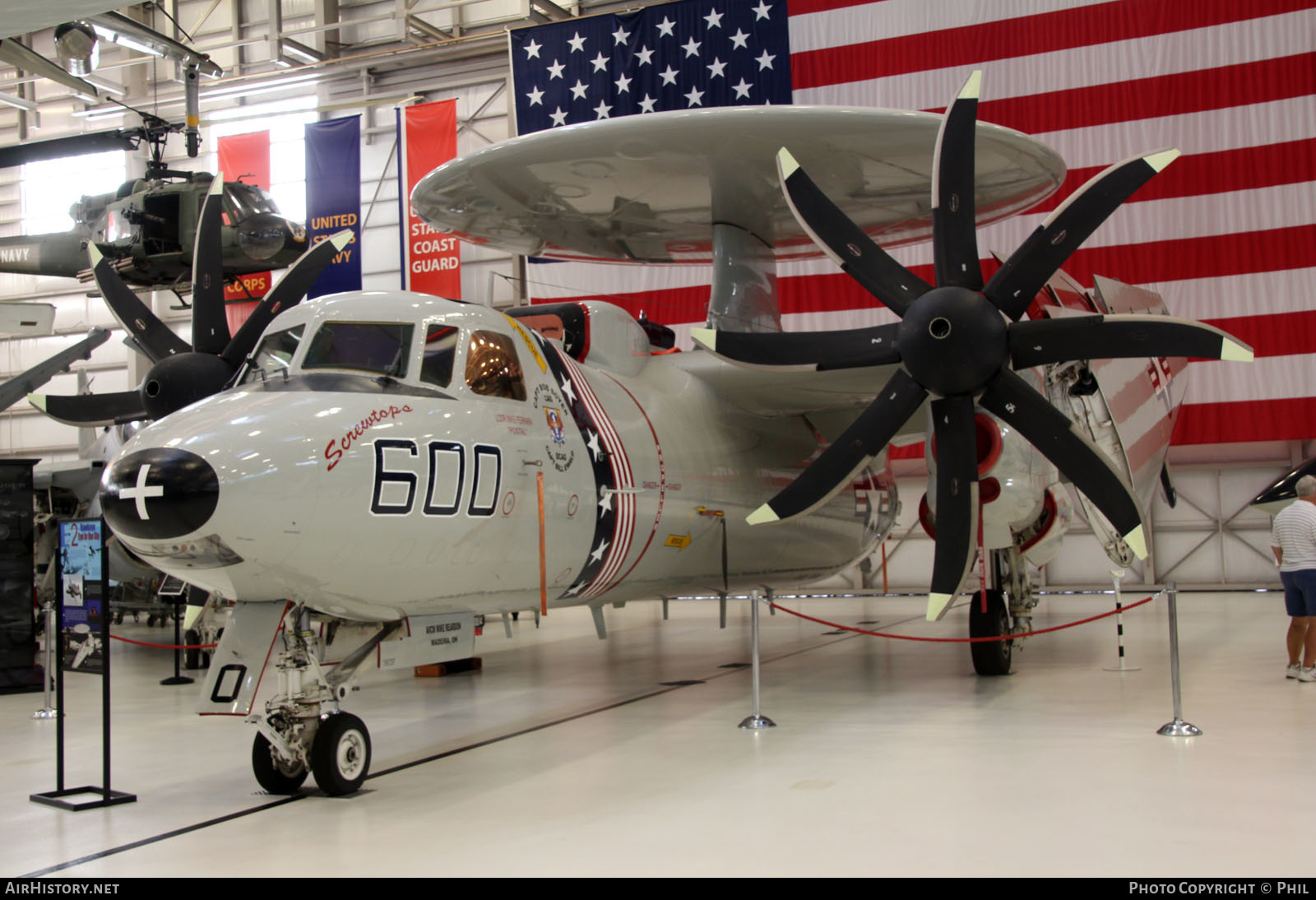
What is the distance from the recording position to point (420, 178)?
2516cm

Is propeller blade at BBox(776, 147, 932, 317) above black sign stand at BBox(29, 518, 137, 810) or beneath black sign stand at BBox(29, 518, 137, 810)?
above

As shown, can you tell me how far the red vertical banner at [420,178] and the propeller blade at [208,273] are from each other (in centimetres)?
1500

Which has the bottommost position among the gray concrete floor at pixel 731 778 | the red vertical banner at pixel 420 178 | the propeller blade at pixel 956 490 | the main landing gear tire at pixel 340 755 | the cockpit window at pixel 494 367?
the gray concrete floor at pixel 731 778

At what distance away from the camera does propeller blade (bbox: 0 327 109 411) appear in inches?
608

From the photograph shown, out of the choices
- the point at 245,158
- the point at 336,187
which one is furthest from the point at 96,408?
the point at 245,158

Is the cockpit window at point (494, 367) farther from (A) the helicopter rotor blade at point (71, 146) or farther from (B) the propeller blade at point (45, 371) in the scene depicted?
(B) the propeller blade at point (45, 371)

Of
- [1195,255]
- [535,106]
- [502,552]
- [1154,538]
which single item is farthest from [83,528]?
[1154,538]

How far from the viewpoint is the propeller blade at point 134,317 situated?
1102 centimetres

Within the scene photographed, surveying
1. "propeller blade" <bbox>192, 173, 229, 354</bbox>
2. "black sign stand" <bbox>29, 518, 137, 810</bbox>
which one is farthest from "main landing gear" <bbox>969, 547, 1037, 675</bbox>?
"propeller blade" <bbox>192, 173, 229, 354</bbox>

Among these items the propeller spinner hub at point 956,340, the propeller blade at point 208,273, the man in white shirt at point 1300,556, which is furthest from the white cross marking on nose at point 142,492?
the man in white shirt at point 1300,556

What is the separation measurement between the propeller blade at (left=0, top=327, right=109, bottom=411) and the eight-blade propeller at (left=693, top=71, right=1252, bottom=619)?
12081mm

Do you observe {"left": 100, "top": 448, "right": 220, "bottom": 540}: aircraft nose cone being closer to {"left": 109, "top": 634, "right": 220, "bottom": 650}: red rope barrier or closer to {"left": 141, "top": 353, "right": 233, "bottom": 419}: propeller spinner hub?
{"left": 109, "top": 634, "right": 220, "bottom": 650}: red rope barrier

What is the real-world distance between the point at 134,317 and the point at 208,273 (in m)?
1.39
